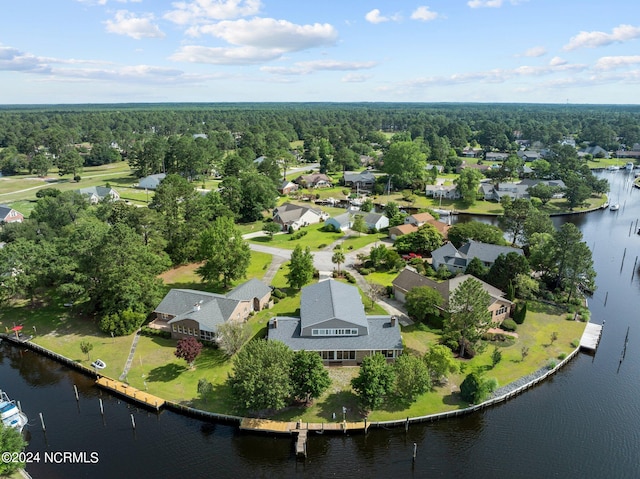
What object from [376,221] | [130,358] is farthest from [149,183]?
[130,358]

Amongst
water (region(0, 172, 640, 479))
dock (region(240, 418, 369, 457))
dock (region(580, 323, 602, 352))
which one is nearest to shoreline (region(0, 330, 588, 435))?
dock (region(240, 418, 369, 457))

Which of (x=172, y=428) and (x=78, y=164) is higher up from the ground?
(x=78, y=164)

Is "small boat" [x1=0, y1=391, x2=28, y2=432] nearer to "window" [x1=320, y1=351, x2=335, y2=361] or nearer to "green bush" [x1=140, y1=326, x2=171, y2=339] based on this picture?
"green bush" [x1=140, y1=326, x2=171, y2=339]

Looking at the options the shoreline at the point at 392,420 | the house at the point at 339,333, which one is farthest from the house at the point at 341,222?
the shoreline at the point at 392,420

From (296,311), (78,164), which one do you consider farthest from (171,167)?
(296,311)

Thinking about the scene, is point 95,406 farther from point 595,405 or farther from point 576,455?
point 595,405

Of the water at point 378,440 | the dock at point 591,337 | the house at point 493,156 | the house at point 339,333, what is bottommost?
the water at point 378,440

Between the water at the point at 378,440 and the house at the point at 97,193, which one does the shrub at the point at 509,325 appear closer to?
the water at the point at 378,440
